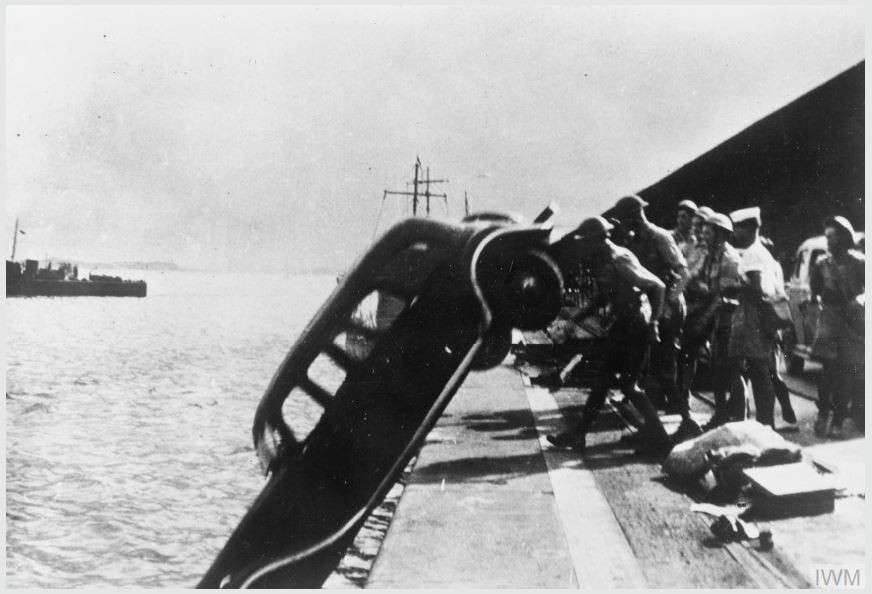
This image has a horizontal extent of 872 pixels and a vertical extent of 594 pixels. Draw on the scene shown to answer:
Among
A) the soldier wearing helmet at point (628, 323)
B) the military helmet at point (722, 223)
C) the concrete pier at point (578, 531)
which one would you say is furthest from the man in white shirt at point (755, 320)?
the soldier wearing helmet at point (628, 323)

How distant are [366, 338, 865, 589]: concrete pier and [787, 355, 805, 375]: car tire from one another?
10.3 feet

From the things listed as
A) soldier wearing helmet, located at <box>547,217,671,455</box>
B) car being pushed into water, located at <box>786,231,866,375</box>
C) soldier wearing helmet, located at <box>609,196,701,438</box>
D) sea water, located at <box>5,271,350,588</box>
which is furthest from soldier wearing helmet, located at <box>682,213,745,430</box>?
sea water, located at <box>5,271,350,588</box>

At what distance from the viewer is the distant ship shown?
37875 mm

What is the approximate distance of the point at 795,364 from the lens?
7.76m

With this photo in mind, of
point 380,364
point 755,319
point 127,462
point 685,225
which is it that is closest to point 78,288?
point 127,462

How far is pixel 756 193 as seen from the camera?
8578 millimetres

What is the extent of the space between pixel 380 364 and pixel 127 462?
917cm

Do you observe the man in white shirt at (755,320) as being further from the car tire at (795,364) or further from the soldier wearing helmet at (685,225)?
the car tire at (795,364)

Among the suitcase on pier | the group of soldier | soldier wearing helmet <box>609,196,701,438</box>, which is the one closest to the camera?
the suitcase on pier

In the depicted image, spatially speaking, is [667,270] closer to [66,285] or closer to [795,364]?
[795,364]

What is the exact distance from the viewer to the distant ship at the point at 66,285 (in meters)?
37.9

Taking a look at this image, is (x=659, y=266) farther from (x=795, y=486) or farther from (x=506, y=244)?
(x=506, y=244)

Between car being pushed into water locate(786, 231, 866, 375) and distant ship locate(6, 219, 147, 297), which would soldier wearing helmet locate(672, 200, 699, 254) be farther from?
distant ship locate(6, 219, 147, 297)

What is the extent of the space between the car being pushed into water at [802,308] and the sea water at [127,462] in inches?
244
